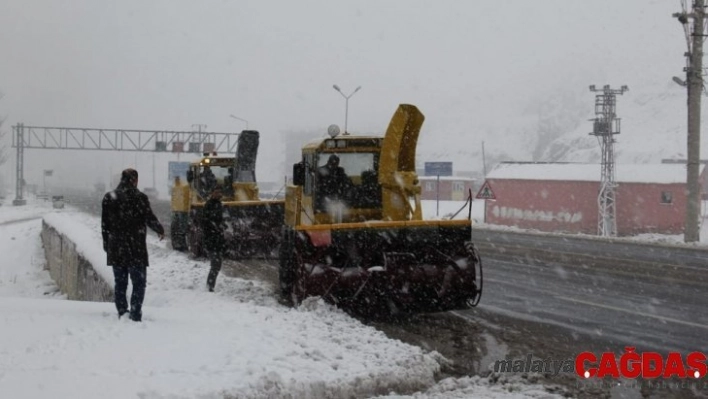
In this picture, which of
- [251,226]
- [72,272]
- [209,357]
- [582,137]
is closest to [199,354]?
[209,357]

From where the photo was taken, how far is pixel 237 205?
16.4m

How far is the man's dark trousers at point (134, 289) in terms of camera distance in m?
8.04

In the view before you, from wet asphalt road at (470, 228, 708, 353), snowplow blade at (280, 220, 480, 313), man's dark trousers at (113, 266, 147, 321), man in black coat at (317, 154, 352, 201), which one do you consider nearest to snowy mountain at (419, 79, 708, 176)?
wet asphalt road at (470, 228, 708, 353)

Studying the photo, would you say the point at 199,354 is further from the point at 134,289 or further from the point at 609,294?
the point at 609,294

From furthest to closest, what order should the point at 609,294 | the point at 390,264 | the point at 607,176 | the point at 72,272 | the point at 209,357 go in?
the point at 607,176
the point at 72,272
the point at 609,294
the point at 390,264
the point at 209,357

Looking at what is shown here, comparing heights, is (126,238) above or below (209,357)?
above

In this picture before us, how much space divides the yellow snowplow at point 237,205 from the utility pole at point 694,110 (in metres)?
19.6

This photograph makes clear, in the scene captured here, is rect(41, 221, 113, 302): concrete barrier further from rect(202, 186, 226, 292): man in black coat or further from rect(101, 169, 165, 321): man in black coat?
rect(101, 169, 165, 321): man in black coat

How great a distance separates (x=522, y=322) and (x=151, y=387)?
610 centimetres

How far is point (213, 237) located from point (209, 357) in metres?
5.93

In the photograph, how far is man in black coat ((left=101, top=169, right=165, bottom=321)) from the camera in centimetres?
814

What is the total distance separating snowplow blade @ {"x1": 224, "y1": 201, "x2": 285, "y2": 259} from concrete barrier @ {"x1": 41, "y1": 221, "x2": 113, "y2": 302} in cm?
308

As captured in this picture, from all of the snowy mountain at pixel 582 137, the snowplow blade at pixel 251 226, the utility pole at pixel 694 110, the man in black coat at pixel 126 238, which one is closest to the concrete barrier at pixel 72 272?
the snowplow blade at pixel 251 226

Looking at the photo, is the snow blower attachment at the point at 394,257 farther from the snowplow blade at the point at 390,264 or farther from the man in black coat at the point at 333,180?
the man in black coat at the point at 333,180
